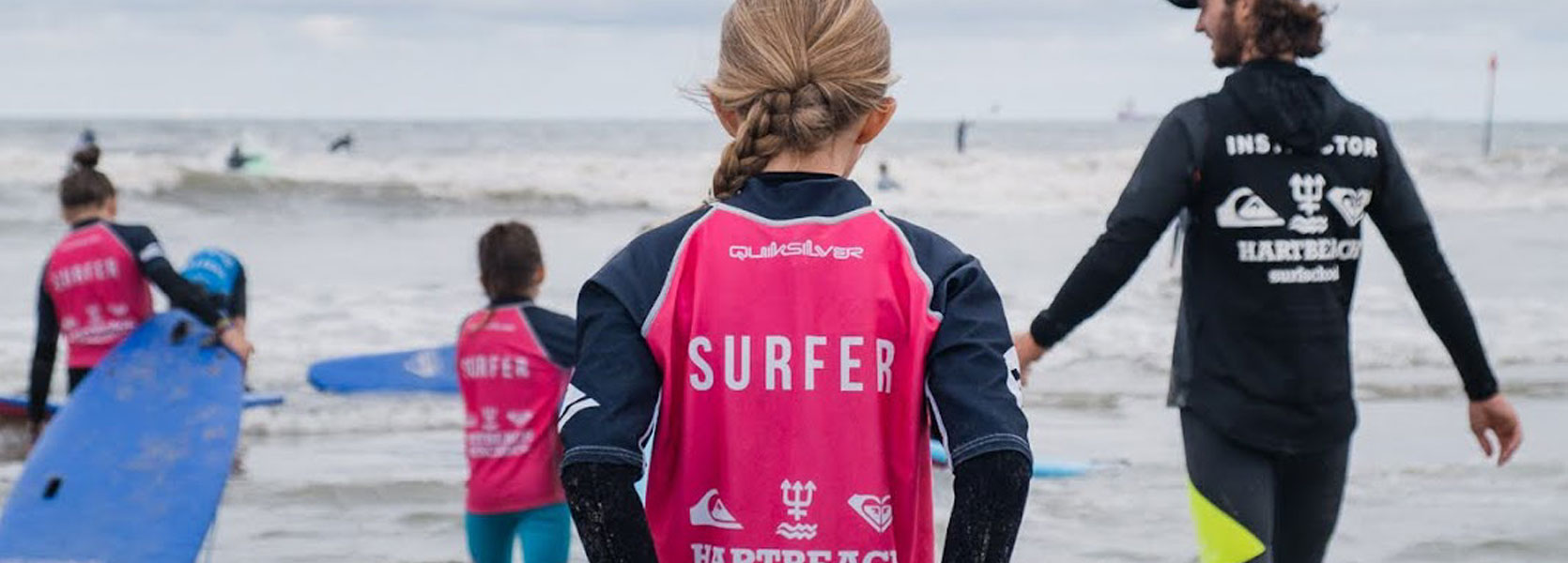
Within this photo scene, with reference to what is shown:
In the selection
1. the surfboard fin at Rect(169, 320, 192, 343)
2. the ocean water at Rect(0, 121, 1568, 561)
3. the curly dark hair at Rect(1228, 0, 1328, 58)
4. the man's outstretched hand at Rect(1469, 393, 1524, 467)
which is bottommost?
the ocean water at Rect(0, 121, 1568, 561)

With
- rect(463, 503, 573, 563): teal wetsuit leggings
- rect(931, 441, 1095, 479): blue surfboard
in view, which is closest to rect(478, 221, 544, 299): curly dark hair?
rect(463, 503, 573, 563): teal wetsuit leggings

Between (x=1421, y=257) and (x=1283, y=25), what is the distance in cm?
48

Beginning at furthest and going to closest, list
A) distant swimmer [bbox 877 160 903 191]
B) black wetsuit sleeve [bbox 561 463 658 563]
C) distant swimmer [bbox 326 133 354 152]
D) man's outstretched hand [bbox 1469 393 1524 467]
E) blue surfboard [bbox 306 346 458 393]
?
distant swimmer [bbox 326 133 354 152], distant swimmer [bbox 877 160 903 191], blue surfboard [bbox 306 346 458 393], man's outstretched hand [bbox 1469 393 1524 467], black wetsuit sleeve [bbox 561 463 658 563]

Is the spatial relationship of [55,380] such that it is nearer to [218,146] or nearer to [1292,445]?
[1292,445]

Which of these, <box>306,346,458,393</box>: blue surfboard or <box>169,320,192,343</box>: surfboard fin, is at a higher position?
<box>169,320,192,343</box>: surfboard fin

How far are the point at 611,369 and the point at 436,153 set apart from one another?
45.0 meters

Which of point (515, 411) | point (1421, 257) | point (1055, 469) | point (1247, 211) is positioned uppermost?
point (1247, 211)

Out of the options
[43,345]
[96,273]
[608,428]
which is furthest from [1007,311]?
[608,428]

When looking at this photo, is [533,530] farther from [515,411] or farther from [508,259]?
[508,259]

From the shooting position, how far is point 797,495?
1859 millimetres

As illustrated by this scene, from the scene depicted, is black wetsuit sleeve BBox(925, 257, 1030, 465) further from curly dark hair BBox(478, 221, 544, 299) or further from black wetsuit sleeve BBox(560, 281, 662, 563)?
curly dark hair BBox(478, 221, 544, 299)

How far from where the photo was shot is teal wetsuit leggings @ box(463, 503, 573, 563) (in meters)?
4.80

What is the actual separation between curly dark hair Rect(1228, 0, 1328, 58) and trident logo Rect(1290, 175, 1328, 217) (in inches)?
9.1

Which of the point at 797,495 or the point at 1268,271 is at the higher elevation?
the point at 797,495
